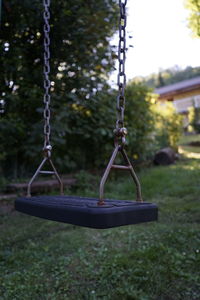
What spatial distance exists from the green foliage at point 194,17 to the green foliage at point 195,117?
714 cm

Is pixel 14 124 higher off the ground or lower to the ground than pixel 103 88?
lower

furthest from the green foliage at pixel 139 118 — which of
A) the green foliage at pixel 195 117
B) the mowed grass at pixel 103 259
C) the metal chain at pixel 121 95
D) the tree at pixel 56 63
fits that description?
the green foliage at pixel 195 117

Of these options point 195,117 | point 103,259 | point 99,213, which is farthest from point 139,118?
point 195,117

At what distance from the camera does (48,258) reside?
2.87 metres

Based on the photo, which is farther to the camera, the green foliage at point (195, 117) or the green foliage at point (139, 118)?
the green foliage at point (195, 117)

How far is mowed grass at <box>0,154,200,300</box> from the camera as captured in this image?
2312mm

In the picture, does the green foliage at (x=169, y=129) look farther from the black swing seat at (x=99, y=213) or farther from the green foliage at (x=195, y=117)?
the black swing seat at (x=99, y=213)

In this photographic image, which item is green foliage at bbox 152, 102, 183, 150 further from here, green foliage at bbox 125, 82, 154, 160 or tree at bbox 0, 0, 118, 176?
tree at bbox 0, 0, 118, 176

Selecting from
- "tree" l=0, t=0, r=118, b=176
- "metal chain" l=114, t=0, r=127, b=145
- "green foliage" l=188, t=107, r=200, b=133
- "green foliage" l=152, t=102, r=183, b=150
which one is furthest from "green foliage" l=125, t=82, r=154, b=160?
"green foliage" l=188, t=107, r=200, b=133

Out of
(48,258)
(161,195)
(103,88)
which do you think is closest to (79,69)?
(103,88)

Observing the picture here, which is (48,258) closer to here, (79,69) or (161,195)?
(161,195)

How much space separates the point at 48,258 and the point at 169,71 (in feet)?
109

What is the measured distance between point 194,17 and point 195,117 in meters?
7.52

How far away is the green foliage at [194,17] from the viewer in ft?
21.2
